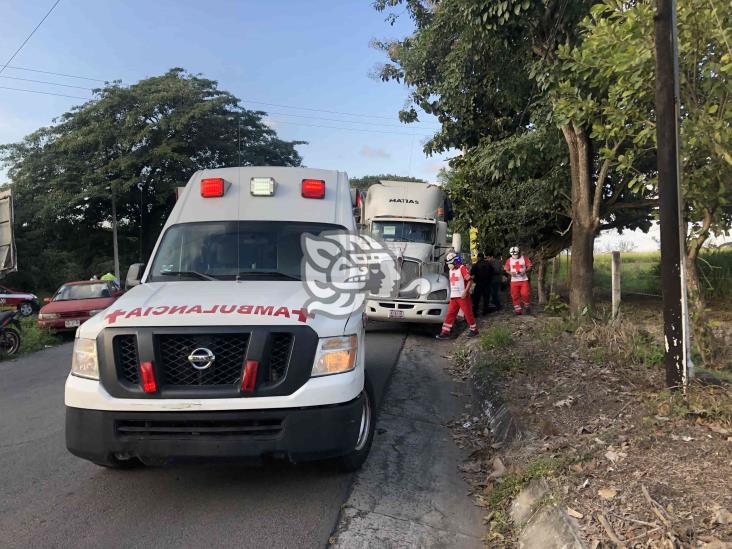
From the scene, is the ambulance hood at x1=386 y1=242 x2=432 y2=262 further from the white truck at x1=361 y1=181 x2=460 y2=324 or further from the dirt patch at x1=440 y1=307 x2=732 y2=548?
the dirt patch at x1=440 y1=307 x2=732 y2=548

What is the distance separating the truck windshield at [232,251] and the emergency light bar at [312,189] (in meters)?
0.38

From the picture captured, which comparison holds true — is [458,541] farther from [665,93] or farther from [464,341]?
[464,341]

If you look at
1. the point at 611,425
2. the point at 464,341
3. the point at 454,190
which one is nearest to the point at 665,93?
the point at 611,425

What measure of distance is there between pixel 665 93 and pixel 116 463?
17.5 ft

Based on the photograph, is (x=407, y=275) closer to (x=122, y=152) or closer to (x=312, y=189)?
(x=312, y=189)

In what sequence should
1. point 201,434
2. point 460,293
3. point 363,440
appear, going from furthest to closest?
point 460,293 < point 363,440 < point 201,434

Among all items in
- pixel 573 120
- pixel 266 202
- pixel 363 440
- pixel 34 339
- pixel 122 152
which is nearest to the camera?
pixel 363 440

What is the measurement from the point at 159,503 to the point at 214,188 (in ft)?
9.59

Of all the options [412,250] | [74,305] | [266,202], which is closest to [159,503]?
[266,202]

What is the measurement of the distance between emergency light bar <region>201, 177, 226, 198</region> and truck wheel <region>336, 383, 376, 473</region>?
2410 millimetres

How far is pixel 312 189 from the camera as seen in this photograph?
5.71m

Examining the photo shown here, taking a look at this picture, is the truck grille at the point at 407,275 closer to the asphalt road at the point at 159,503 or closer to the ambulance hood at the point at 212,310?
the asphalt road at the point at 159,503

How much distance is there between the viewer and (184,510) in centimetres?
401

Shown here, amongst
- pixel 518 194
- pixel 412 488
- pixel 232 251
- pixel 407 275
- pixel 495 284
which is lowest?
pixel 412 488
